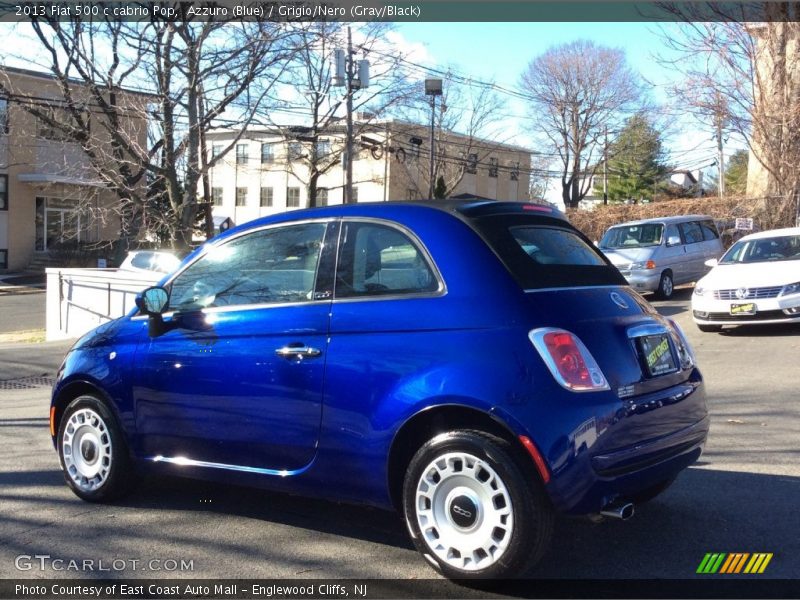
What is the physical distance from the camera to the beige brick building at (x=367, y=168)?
42.9 m

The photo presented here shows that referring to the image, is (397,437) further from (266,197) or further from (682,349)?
(266,197)

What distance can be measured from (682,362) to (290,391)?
2110 millimetres

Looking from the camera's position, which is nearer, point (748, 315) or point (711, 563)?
point (711, 563)

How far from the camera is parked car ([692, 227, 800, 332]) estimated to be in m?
12.7

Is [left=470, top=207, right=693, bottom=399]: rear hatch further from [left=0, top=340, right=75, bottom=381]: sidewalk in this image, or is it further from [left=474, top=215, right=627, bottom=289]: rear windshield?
[left=0, top=340, right=75, bottom=381]: sidewalk

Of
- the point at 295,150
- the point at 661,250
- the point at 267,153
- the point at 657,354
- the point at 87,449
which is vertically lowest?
the point at 87,449

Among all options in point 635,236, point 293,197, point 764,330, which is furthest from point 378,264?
point 293,197

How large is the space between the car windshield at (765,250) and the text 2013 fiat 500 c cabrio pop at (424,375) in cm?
1012

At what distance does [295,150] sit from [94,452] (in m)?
39.1

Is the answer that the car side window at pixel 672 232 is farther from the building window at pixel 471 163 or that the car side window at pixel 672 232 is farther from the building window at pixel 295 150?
the building window at pixel 471 163

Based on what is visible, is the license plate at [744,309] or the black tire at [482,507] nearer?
the black tire at [482,507]

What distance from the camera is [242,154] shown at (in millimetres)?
52625

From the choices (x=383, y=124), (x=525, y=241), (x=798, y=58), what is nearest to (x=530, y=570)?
(x=525, y=241)

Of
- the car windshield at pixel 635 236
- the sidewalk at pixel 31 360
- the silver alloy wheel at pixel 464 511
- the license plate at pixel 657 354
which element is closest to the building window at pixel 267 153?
the car windshield at pixel 635 236
